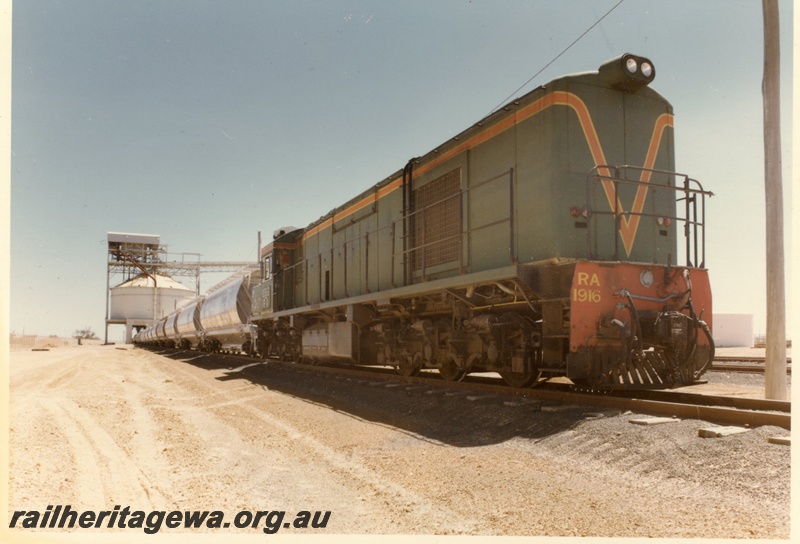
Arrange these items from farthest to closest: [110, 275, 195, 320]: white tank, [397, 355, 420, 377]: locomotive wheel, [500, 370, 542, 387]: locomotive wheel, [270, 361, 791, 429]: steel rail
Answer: [110, 275, 195, 320]: white tank
[397, 355, 420, 377]: locomotive wheel
[500, 370, 542, 387]: locomotive wheel
[270, 361, 791, 429]: steel rail

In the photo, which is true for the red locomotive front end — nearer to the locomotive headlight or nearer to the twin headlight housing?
the locomotive headlight

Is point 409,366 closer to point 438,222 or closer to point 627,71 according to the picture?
point 438,222

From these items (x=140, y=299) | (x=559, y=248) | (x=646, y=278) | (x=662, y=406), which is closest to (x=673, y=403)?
(x=662, y=406)

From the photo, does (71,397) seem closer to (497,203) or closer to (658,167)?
(497,203)

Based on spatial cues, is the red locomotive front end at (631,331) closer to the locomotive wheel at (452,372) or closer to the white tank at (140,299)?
the locomotive wheel at (452,372)

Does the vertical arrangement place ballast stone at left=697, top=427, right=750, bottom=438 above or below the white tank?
below

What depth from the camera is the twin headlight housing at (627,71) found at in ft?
22.9

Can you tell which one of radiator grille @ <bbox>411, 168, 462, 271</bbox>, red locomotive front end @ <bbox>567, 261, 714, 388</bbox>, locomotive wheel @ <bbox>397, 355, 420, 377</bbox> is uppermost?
radiator grille @ <bbox>411, 168, 462, 271</bbox>

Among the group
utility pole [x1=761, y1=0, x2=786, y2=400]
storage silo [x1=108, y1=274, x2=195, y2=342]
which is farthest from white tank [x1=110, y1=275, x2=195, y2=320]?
utility pole [x1=761, y1=0, x2=786, y2=400]

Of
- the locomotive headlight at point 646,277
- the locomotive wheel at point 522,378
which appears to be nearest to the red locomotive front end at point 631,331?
the locomotive headlight at point 646,277

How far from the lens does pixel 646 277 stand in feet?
21.7

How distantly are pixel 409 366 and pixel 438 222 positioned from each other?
2.58 metres

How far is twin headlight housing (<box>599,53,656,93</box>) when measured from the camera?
6988 millimetres

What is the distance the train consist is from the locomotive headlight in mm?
20
